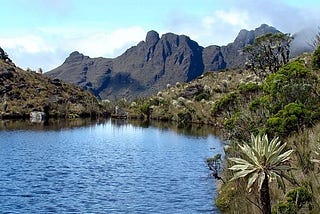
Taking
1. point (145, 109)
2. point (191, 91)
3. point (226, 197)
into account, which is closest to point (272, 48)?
A: point (226, 197)

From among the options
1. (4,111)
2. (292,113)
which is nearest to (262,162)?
(292,113)

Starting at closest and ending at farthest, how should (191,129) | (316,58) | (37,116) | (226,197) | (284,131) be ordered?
(226,197) → (284,131) → (316,58) → (191,129) → (37,116)

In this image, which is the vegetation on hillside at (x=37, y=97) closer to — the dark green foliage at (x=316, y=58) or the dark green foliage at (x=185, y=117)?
the dark green foliage at (x=185, y=117)

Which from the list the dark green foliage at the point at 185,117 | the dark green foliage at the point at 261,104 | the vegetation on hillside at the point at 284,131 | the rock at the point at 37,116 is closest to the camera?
the vegetation on hillside at the point at 284,131

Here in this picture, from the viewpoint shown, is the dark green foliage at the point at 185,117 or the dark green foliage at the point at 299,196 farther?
the dark green foliage at the point at 185,117

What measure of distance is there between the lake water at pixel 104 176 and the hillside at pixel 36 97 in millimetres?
46952

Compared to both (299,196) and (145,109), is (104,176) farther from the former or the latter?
(145,109)

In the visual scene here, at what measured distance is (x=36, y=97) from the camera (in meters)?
113

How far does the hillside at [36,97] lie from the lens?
107m

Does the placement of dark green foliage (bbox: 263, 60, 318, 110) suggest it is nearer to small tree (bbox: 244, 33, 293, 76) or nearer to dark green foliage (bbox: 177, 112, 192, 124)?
small tree (bbox: 244, 33, 293, 76)

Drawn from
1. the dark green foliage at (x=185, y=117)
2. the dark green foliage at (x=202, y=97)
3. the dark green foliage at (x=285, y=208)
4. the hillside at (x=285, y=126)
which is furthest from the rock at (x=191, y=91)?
the dark green foliage at (x=285, y=208)

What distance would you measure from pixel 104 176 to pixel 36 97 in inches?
3221

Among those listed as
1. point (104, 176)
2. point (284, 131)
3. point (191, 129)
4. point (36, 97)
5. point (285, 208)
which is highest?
point (36, 97)

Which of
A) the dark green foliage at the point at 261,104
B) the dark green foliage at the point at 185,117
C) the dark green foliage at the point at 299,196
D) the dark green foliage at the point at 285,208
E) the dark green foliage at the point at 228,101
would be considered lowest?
the dark green foliage at the point at 285,208
